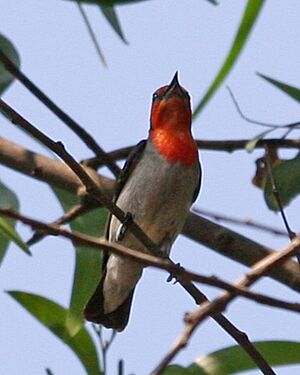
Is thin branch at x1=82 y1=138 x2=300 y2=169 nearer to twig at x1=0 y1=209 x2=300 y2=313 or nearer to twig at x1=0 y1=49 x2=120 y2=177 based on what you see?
twig at x1=0 y1=49 x2=120 y2=177

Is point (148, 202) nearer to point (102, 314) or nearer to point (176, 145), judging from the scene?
point (176, 145)

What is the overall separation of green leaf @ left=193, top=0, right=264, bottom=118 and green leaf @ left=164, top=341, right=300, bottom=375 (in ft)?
3.55

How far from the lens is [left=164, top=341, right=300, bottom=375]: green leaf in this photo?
6.21ft

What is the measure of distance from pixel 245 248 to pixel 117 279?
1.26 m

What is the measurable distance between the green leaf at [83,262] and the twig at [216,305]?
1189mm

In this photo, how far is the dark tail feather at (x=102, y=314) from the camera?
349 cm

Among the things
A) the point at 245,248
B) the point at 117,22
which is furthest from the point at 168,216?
the point at 117,22

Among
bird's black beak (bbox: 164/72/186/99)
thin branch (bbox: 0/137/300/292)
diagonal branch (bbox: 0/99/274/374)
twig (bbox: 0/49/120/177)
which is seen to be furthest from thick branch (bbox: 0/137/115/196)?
bird's black beak (bbox: 164/72/186/99)

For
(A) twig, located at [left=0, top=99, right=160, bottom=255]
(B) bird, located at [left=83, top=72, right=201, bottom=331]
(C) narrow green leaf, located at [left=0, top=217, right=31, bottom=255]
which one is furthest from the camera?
(B) bird, located at [left=83, top=72, right=201, bottom=331]

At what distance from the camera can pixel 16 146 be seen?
2627mm

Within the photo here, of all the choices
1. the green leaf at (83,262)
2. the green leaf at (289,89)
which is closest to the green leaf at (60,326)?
the green leaf at (83,262)

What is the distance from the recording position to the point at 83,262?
7.94 ft

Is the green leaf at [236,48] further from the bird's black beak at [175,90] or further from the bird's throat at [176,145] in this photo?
the bird's black beak at [175,90]

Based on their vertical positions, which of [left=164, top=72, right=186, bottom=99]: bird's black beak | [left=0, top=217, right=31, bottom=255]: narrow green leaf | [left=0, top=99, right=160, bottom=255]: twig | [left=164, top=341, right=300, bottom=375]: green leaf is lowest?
[left=0, top=217, right=31, bottom=255]: narrow green leaf
